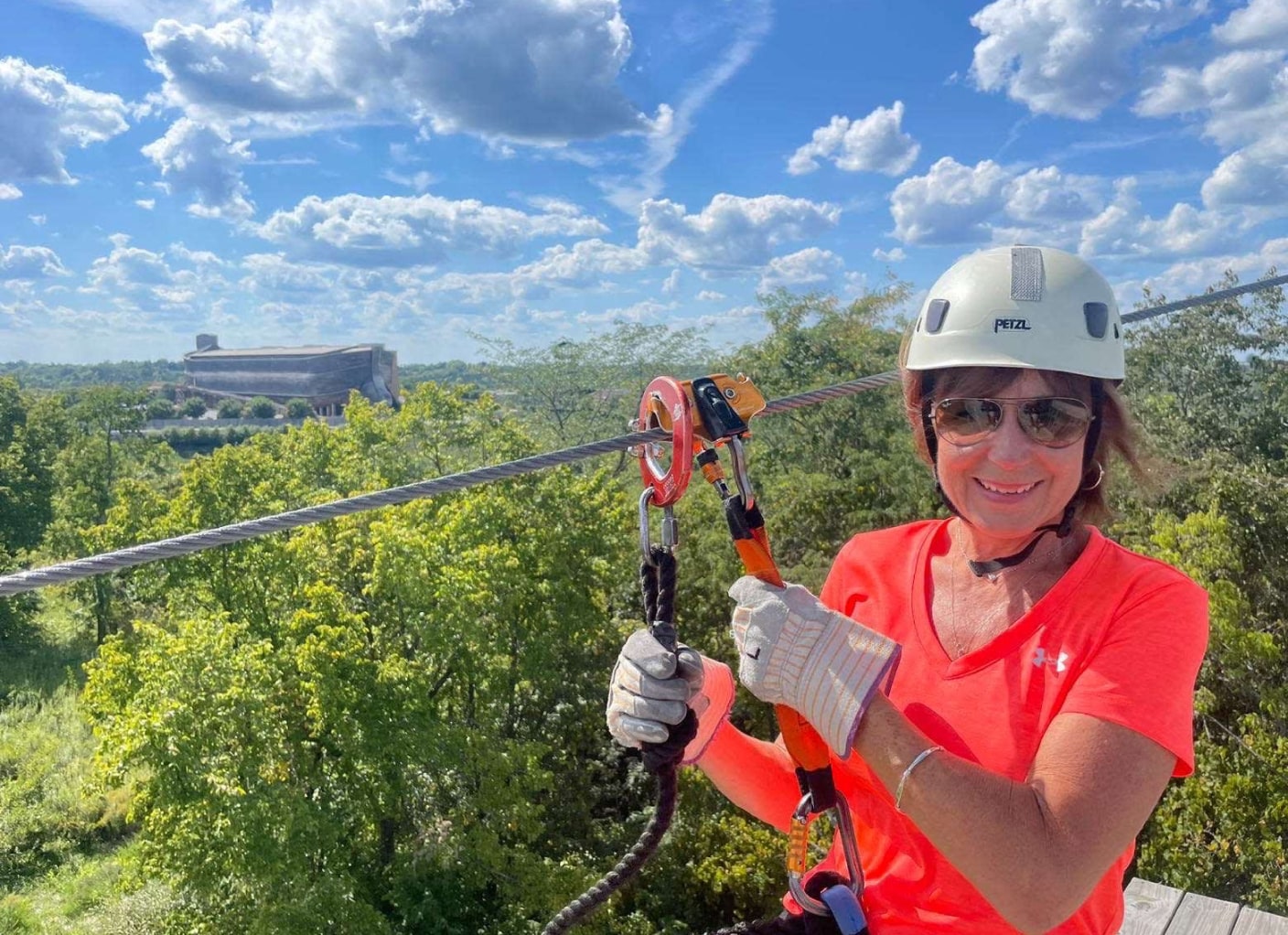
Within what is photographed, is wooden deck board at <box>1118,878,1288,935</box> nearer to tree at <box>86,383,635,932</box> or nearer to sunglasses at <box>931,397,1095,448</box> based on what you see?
sunglasses at <box>931,397,1095,448</box>

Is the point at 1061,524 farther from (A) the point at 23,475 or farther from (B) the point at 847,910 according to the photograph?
(A) the point at 23,475

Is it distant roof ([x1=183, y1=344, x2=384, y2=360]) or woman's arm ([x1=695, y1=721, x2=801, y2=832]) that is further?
distant roof ([x1=183, y1=344, x2=384, y2=360])

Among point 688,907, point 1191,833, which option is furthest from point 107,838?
point 1191,833

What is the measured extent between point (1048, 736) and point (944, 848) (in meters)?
0.25

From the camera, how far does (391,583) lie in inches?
646

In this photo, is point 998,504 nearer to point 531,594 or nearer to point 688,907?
point 688,907

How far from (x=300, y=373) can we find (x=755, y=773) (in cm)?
10917

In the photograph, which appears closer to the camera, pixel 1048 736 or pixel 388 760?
pixel 1048 736

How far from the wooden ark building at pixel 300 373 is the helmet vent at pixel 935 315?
91310 millimetres

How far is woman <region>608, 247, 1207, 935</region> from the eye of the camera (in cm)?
154

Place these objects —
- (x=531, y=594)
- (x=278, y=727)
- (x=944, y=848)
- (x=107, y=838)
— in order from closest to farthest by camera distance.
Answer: (x=944, y=848) → (x=278, y=727) → (x=531, y=594) → (x=107, y=838)

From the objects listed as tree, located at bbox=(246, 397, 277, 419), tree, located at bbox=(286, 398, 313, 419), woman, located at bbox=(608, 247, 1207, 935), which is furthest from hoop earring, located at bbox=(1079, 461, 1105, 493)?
tree, located at bbox=(246, 397, 277, 419)

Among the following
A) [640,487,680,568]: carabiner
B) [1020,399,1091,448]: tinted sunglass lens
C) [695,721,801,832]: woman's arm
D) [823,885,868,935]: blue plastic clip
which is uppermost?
[1020,399,1091,448]: tinted sunglass lens

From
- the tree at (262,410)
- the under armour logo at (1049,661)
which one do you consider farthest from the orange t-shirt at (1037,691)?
the tree at (262,410)
